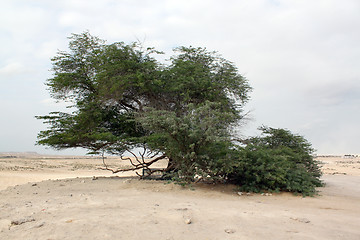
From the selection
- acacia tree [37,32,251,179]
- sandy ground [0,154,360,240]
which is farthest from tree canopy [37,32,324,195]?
sandy ground [0,154,360,240]

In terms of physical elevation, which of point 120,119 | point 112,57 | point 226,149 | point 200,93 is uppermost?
point 112,57

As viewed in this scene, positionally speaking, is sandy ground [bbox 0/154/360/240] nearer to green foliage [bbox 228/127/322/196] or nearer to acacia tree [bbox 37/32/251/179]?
green foliage [bbox 228/127/322/196]

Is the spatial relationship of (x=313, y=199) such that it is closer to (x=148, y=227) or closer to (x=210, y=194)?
(x=210, y=194)

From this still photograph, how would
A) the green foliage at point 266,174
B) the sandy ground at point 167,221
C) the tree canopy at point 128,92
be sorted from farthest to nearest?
1. the tree canopy at point 128,92
2. the green foliage at point 266,174
3. the sandy ground at point 167,221

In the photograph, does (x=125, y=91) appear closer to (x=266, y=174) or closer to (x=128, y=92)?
(x=128, y=92)

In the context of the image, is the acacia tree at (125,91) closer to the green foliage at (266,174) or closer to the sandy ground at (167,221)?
the green foliage at (266,174)

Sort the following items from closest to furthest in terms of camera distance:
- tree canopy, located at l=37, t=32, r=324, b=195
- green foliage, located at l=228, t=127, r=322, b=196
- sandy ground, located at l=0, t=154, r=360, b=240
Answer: sandy ground, located at l=0, t=154, r=360, b=240, green foliage, located at l=228, t=127, r=322, b=196, tree canopy, located at l=37, t=32, r=324, b=195

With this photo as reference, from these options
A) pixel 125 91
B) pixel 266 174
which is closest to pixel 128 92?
pixel 125 91

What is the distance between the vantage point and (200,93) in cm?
1547

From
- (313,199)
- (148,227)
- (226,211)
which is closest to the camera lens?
(148,227)

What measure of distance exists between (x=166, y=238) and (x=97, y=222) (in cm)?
141

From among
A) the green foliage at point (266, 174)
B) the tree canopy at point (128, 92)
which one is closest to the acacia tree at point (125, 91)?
the tree canopy at point (128, 92)

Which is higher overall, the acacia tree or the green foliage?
the acacia tree

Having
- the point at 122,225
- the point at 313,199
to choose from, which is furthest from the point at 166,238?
the point at 313,199
